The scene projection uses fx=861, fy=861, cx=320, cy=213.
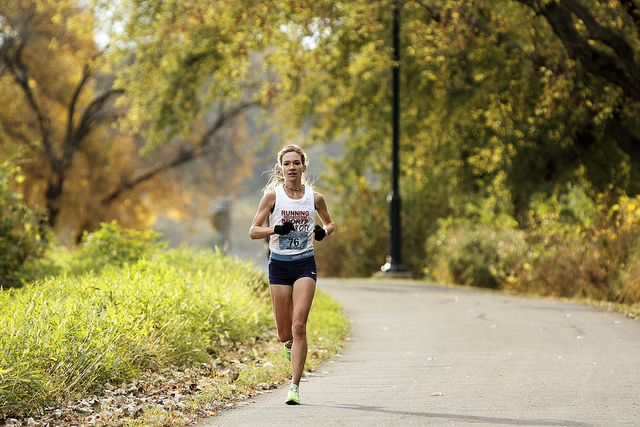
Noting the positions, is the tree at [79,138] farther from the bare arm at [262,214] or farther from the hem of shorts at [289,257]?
the hem of shorts at [289,257]

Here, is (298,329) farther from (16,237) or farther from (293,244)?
(16,237)

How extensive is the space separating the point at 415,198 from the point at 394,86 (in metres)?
5.85

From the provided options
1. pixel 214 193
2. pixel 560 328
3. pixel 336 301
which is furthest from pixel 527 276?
pixel 214 193

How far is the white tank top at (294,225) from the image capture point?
6.91m

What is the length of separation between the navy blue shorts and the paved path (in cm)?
99

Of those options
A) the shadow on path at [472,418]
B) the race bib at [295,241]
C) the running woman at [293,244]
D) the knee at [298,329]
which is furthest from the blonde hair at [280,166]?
the shadow on path at [472,418]

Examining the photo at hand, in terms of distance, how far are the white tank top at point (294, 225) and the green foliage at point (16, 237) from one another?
7.69 meters

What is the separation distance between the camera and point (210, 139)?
3625 centimetres

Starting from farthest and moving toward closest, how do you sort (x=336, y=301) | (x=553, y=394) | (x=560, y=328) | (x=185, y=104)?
(x=185, y=104), (x=336, y=301), (x=560, y=328), (x=553, y=394)

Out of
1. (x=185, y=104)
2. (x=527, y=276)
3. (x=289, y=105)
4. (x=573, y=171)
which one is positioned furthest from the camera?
(x=289, y=105)

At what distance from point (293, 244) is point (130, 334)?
1931 mm

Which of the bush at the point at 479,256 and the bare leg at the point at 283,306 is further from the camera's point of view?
the bush at the point at 479,256

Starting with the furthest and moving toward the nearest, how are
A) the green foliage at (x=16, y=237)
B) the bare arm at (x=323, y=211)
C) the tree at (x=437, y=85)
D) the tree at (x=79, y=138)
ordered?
the tree at (x=79, y=138) < the tree at (x=437, y=85) < the green foliage at (x=16, y=237) < the bare arm at (x=323, y=211)

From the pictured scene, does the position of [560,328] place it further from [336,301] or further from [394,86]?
[394,86]
